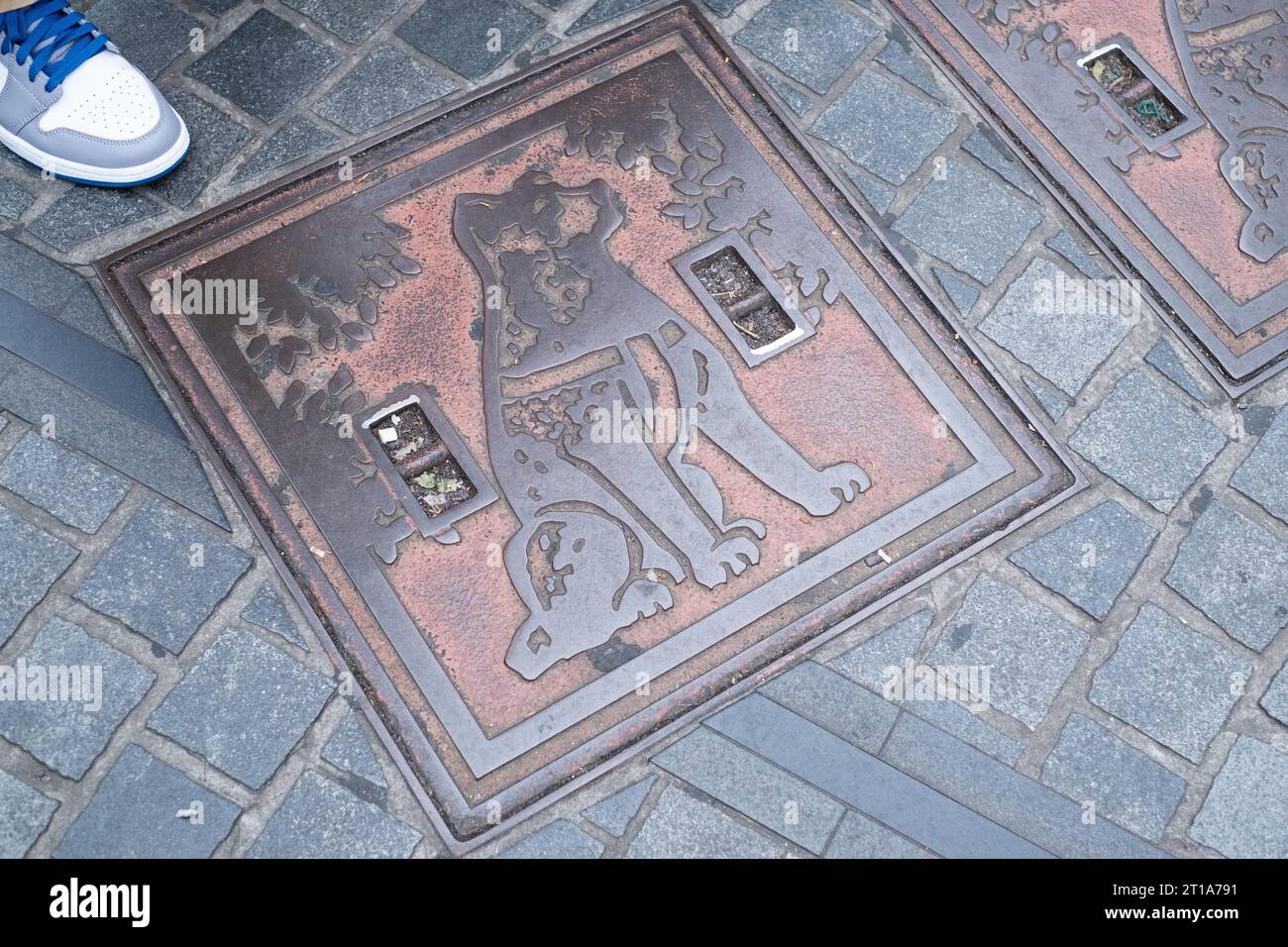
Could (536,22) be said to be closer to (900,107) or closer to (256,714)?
(900,107)

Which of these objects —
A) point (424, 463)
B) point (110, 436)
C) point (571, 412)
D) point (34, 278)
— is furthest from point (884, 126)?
point (34, 278)

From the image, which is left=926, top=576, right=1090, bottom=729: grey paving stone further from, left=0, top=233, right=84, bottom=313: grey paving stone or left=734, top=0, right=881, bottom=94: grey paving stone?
left=0, top=233, right=84, bottom=313: grey paving stone

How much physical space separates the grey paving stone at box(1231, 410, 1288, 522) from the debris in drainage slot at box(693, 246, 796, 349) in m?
1.22

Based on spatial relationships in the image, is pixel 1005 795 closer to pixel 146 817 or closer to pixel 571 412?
pixel 571 412

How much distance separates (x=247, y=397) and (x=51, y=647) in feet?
2.39

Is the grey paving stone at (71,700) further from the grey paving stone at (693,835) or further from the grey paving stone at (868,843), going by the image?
the grey paving stone at (868,843)

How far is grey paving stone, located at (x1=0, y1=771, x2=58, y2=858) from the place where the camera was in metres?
2.24

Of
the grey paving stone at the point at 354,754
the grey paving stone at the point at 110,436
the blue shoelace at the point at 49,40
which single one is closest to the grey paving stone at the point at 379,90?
the blue shoelace at the point at 49,40

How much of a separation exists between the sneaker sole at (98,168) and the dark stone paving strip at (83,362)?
0.38 metres

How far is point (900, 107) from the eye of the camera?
9.84 ft

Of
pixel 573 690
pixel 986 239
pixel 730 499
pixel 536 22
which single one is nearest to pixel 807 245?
pixel 986 239

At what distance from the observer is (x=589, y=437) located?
259cm

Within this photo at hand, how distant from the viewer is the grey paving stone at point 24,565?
7.91 feet

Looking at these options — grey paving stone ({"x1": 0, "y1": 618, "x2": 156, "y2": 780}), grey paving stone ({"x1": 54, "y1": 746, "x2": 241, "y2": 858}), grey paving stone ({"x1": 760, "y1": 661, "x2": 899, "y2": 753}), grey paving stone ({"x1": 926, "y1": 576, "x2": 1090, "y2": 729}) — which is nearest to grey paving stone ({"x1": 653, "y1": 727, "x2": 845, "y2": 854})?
grey paving stone ({"x1": 760, "y1": 661, "x2": 899, "y2": 753})
